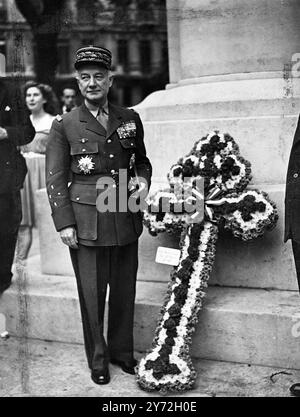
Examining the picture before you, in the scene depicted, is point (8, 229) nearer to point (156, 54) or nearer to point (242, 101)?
point (242, 101)

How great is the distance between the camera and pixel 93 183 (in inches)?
140

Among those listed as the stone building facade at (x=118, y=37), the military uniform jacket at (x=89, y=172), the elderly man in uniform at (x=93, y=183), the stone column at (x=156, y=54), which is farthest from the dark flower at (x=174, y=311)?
the stone column at (x=156, y=54)

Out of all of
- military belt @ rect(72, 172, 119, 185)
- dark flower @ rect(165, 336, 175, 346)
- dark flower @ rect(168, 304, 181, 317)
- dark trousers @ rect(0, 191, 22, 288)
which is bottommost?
dark flower @ rect(165, 336, 175, 346)

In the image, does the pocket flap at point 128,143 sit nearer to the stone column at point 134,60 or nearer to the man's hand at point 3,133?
the man's hand at point 3,133

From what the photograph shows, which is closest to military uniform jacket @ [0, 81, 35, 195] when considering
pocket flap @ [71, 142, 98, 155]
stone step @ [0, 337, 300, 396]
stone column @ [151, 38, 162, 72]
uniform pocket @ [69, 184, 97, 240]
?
pocket flap @ [71, 142, 98, 155]

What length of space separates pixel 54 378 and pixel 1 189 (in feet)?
5.35

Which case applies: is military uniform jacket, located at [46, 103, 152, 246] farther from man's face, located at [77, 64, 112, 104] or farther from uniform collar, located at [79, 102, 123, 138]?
man's face, located at [77, 64, 112, 104]

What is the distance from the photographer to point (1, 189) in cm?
462

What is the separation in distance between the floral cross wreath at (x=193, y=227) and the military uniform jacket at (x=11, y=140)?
3.94 ft

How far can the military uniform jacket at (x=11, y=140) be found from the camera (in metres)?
4.48

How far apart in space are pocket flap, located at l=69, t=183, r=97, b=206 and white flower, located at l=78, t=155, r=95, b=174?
96mm

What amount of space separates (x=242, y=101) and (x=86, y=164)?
1.60 meters

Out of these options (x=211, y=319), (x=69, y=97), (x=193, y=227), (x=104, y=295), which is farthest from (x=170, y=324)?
(x=69, y=97)

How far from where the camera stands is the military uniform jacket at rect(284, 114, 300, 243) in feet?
10.5
